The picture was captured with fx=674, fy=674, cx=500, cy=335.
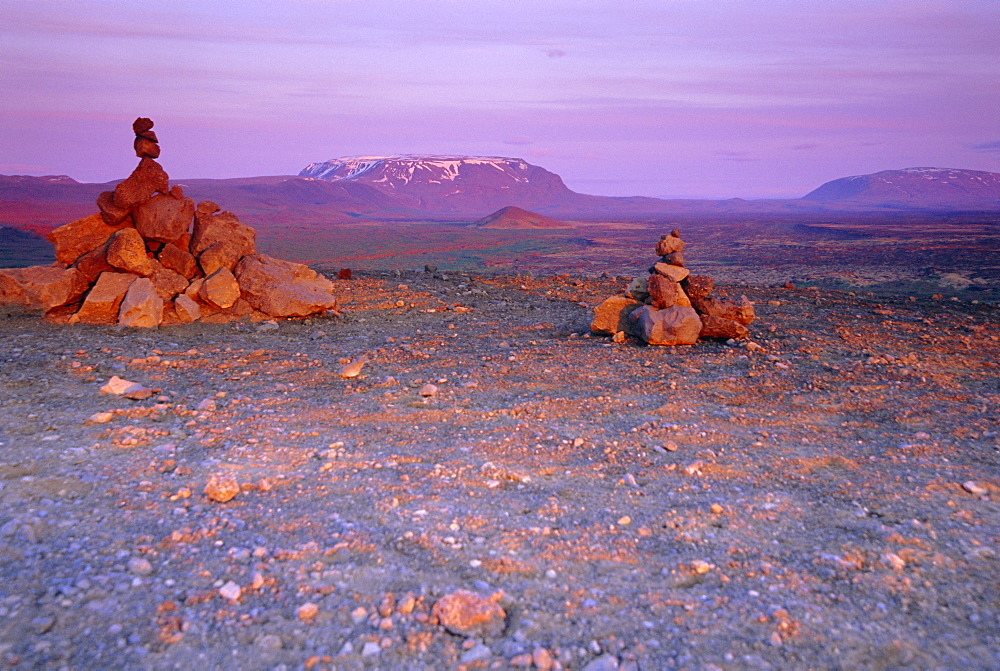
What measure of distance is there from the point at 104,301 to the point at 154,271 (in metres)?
0.88

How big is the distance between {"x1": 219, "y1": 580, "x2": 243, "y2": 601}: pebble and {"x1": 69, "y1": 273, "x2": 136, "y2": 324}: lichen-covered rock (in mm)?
7707

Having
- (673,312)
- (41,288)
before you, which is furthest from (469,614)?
(41,288)

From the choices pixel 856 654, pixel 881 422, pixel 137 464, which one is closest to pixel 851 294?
pixel 881 422

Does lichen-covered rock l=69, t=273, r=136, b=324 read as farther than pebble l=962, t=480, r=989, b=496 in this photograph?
Yes

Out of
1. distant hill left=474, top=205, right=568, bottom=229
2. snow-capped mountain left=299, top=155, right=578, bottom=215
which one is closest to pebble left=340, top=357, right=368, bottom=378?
distant hill left=474, top=205, right=568, bottom=229

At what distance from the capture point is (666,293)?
1001cm

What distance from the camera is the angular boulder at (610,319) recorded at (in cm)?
1023

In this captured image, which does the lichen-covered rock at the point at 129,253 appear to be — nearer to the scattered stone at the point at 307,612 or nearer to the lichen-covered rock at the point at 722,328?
the lichen-covered rock at the point at 722,328

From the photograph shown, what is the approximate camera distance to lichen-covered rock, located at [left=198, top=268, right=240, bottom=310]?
1036 cm

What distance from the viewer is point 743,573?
3.69 metres

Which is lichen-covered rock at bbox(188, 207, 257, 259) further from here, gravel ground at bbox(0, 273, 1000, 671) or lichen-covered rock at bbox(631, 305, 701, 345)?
lichen-covered rock at bbox(631, 305, 701, 345)

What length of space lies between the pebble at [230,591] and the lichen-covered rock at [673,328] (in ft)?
23.7

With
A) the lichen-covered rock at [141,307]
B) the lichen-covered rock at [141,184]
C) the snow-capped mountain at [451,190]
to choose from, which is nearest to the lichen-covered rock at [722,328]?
the lichen-covered rock at [141,307]

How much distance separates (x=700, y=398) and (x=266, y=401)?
442 cm
